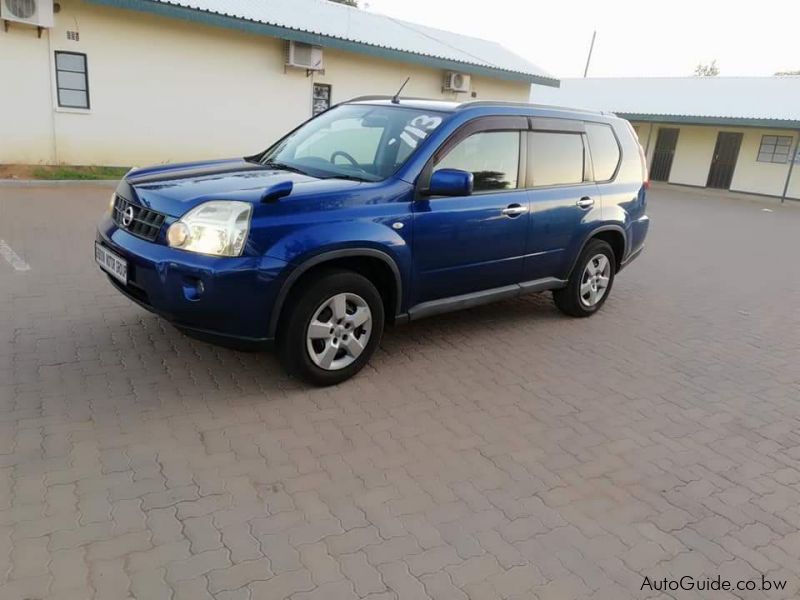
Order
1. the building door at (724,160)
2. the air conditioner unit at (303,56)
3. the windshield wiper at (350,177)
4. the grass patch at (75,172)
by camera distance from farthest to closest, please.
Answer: the building door at (724,160) → the air conditioner unit at (303,56) → the grass patch at (75,172) → the windshield wiper at (350,177)

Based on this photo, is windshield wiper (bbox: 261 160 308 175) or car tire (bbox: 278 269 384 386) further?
windshield wiper (bbox: 261 160 308 175)

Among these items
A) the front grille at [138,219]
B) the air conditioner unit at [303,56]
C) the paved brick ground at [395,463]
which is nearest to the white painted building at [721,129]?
the air conditioner unit at [303,56]

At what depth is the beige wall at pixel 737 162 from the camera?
892 inches

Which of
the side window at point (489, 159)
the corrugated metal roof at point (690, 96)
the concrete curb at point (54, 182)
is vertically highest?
the corrugated metal roof at point (690, 96)

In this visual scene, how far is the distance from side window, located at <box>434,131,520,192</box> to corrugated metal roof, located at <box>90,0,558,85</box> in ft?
32.7

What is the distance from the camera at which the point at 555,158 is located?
17.1ft

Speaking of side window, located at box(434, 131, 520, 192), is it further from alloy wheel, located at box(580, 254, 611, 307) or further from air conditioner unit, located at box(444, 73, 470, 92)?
air conditioner unit, located at box(444, 73, 470, 92)

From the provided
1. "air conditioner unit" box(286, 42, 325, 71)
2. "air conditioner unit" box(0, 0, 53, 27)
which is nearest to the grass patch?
"air conditioner unit" box(0, 0, 53, 27)

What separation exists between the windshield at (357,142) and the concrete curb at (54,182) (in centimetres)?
776

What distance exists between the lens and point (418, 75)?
1752 cm

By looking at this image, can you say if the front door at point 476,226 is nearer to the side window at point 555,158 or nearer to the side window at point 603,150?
the side window at point 555,158

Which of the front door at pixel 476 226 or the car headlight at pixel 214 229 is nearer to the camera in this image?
the car headlight at pixel 214 229

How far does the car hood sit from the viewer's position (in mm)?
3617

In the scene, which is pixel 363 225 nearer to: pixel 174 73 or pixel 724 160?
pixel 174 73
